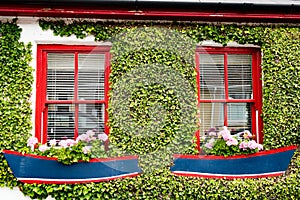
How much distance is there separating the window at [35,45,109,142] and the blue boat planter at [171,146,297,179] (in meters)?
1.36

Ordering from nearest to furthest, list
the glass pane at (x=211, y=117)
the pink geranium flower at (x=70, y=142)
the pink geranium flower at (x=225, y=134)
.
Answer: the pink geranium flower at (x=70, y=142) → the pink geranium flower at (x=225, y=134) → the glass pane at (x=211, y=117)

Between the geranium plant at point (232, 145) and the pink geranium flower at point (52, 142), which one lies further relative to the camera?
the geranium plant at point (232, 145)

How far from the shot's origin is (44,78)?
6.14 meters

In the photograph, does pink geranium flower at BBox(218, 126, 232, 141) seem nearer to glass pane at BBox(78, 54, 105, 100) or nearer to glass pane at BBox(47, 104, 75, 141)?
glass pane at BBox(78, 54, 105, 100)

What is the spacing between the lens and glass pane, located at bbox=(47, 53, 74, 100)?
6.18 m

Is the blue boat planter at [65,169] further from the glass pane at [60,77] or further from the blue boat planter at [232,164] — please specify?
the glass pane at [60,77]

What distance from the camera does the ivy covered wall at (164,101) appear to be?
5801 mm

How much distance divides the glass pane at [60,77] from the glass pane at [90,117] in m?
0.30

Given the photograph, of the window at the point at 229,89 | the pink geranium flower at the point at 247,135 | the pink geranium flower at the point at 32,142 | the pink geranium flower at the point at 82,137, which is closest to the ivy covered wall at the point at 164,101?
the pink geranium flower at the point at 32,142

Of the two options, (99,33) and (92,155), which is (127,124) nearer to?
(92,155)

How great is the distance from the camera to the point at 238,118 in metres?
6.46

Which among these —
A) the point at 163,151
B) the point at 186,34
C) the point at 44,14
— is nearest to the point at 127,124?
the point at 163,151

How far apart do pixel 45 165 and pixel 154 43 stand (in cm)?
245

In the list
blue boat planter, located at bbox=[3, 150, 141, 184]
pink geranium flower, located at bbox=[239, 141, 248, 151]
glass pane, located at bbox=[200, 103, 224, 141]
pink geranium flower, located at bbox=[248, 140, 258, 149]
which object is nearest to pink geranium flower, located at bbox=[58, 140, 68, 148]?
blue boat planter, located at bbox=[3, 150, 141, 184]
